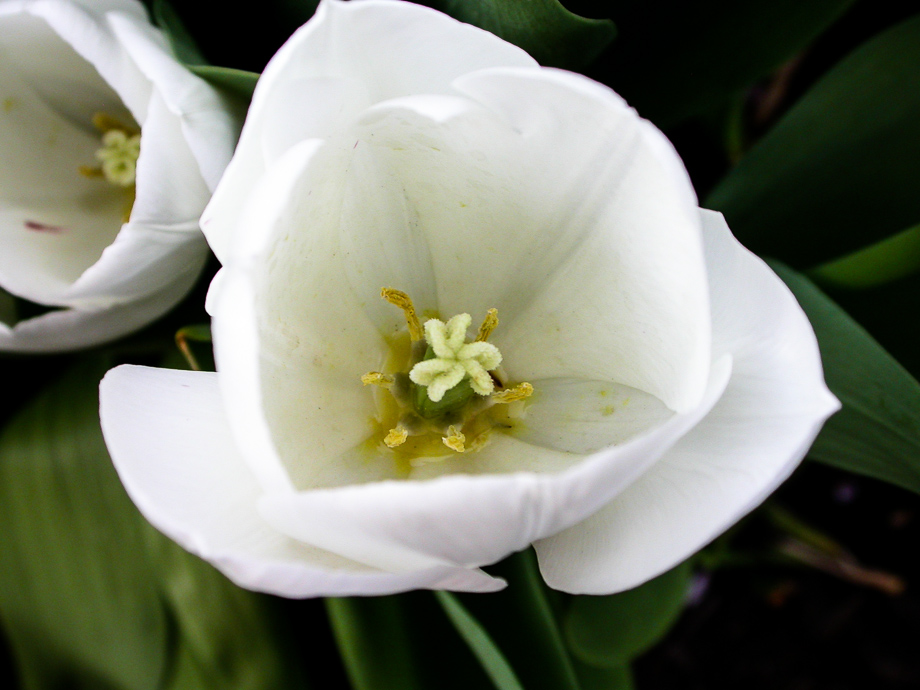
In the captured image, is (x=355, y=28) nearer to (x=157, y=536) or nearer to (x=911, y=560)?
(x=157, y=536)

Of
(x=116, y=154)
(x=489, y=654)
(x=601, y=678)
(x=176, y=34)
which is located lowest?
(x=601, y=678)

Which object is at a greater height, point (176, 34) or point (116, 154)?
point (176, 34)

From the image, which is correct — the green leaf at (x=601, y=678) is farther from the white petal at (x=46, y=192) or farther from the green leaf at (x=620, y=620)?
the white petal at (x=46, y=192)

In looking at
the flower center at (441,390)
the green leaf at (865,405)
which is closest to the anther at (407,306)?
the flower center at (441,390)

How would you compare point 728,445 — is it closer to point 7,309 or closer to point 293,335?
point 293,335

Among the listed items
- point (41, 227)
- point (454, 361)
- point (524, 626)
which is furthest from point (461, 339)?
point (41, 227)

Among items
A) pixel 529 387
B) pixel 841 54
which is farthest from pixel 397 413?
pixel 841 54

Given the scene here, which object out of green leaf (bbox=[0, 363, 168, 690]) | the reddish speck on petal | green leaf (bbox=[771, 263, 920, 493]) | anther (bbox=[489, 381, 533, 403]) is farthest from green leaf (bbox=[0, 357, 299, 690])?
green leaf (bbox=[771, 263, 920, 493])
